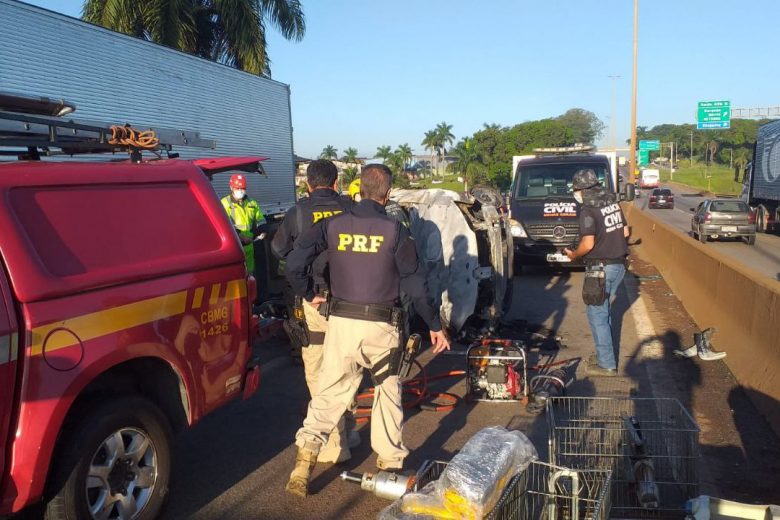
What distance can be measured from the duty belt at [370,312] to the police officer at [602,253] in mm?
3082

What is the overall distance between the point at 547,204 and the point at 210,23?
13.5m

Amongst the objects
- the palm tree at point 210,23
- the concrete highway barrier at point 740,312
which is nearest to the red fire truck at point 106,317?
the concrete highway barrier at point 740,312

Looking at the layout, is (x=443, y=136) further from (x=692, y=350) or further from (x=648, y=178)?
(x=692, y=350)

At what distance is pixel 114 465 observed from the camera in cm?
347

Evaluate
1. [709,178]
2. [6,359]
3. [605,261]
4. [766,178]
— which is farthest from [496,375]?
[709,178]

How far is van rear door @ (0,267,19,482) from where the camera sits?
291 centimetres

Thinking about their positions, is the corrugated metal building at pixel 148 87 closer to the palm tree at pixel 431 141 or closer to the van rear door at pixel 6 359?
the van rear door at pixel 6 359

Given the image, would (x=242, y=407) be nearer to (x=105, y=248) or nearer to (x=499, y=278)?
(x=105, y=248)

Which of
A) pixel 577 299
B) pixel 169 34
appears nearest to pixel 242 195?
pixel 577 299

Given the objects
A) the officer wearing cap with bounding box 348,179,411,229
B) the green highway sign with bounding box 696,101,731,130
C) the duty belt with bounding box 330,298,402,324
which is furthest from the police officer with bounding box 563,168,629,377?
A: the green highway sign with bounding box 696,101,731,130

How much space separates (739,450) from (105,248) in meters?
4.26

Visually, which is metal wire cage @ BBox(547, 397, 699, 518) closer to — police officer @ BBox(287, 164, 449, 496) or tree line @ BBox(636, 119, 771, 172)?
police officer @ BBox(287, 164, 449, 496)

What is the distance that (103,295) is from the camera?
11.0 ft

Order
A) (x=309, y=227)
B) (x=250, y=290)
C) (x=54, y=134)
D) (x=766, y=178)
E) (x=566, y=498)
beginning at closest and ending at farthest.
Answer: (x=566, y=498) < (x=54, y=134) < (x=250, y=290) < (x=309, y=227) < (x=766, y=178)
